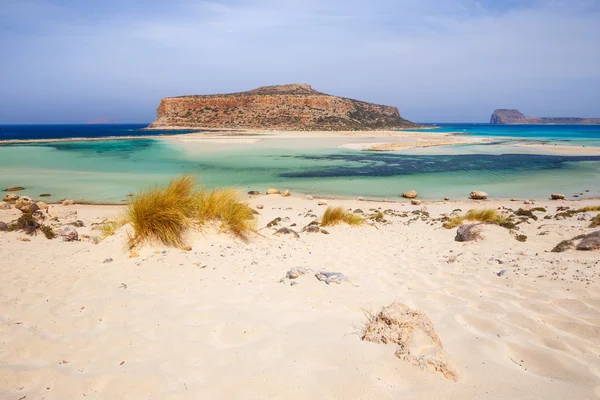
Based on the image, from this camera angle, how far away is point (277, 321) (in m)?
3.14

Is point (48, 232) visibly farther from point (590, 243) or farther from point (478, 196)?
point (478, 196)

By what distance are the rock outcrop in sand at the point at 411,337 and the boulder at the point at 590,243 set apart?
3.98m

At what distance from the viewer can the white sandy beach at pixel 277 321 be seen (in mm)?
2262

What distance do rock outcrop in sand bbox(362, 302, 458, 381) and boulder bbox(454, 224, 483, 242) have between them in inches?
168

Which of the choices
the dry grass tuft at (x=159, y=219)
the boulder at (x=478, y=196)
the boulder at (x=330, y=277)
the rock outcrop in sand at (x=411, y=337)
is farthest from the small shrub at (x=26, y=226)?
the boulder at (x=478, y=196)

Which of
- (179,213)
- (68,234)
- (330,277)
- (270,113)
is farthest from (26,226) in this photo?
(270,113)

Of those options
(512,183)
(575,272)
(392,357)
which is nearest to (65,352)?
(392,357)

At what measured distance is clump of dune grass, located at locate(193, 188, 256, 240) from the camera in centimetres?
620

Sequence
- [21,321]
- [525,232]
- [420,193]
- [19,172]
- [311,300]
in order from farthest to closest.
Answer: [19,172] → [420,193] → [525,232] → [311,300] → [21,321]

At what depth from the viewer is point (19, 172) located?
65.4ft

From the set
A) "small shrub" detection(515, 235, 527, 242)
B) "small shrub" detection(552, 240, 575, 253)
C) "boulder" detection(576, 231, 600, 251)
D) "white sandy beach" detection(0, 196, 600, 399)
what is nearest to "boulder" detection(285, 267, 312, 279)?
"white sandy beach" detection(0, 196, 600, 399)

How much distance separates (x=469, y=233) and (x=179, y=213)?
17.0 feet

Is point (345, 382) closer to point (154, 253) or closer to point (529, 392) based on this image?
point (529, 392)

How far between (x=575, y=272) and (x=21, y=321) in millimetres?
5842
